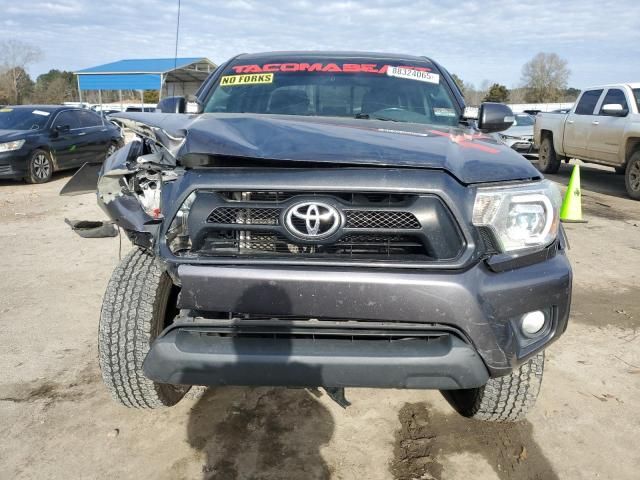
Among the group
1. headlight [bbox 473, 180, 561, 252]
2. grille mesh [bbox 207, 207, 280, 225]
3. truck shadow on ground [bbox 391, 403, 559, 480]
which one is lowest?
truck shadow on ground [bbox 391, 403, 559, 480]

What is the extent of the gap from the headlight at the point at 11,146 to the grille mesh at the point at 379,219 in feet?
30.7

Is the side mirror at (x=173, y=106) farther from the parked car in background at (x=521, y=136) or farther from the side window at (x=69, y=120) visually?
the parked car in background at (x=521, y=136)

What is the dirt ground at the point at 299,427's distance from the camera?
2322 millimetres

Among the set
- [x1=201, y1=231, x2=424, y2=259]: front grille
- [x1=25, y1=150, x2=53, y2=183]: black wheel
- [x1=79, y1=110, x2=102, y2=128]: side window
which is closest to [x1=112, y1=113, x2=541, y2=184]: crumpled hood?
[x1=201, y1=231, x2=424, y2=259]: front grille

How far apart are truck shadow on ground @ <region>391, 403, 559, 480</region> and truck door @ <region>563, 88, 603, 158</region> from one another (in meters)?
9.11

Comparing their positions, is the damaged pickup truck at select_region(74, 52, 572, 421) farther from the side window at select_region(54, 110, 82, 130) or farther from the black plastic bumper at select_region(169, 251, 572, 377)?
the side window at select_region(54, 110, 82, 130)

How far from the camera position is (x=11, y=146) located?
30.8ft

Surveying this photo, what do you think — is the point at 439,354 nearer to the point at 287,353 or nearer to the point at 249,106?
the point at 287,353

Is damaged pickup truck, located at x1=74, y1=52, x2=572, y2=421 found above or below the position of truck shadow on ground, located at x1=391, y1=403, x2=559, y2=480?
above

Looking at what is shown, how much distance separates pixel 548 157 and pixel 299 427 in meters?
11.3

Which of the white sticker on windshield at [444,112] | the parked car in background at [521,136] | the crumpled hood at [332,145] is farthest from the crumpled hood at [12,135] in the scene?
the parked car in background at [521,136]

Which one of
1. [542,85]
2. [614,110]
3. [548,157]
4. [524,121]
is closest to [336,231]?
[614,110]

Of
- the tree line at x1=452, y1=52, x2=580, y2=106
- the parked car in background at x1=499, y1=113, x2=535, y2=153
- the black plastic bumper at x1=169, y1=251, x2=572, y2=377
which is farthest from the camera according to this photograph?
the tree line at x1=452, y1=52, x2=580, y2=106

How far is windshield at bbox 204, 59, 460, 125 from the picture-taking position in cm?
338
